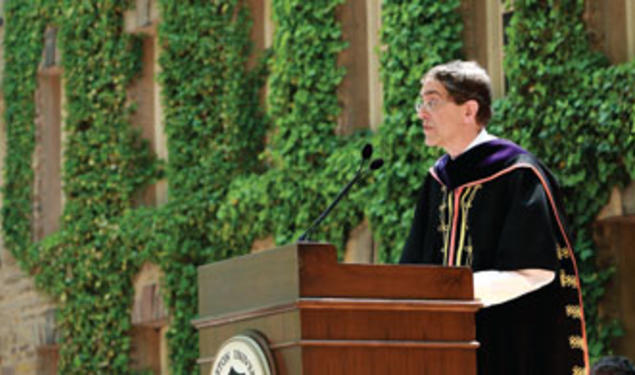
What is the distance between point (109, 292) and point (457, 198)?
9.16 m

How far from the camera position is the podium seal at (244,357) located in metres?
4.00

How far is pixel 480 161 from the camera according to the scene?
492cm

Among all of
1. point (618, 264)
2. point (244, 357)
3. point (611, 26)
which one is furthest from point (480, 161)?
point (611, 26)

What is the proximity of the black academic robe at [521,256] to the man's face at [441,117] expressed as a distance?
0.14 meters

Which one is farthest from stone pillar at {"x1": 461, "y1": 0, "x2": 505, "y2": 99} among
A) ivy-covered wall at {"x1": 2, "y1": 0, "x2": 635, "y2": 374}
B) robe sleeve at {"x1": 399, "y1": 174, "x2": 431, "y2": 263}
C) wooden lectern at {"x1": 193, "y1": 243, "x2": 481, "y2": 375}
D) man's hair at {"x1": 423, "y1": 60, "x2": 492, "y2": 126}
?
wooden lectern at {"x1": 193, "y1": 243, "x2": 481, "y2": 375}

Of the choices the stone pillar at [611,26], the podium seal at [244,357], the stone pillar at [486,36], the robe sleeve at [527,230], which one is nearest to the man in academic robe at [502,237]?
the robe sleeve at [527,230]

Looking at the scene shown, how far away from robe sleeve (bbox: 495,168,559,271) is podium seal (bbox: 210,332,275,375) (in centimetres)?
88

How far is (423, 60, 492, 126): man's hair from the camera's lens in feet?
16.3

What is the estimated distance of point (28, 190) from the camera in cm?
1570

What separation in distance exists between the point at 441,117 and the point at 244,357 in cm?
127

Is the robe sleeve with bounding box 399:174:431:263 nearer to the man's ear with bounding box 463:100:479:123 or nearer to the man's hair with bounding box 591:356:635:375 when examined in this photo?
the man's ear with bounding box 463:100:479:123

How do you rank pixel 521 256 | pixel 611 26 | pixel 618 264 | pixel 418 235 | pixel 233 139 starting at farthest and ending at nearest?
pixel 233 139 < pixel 611 26 < pixel 618 264 < pixel 418 235 < pixel 521 256

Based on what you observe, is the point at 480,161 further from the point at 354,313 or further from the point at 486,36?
the point at 486,36

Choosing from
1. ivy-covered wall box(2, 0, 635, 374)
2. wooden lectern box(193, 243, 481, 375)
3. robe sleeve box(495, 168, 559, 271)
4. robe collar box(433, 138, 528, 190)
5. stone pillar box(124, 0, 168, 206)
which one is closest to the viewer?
wooden lectern box(193, 243, 481, 375)
